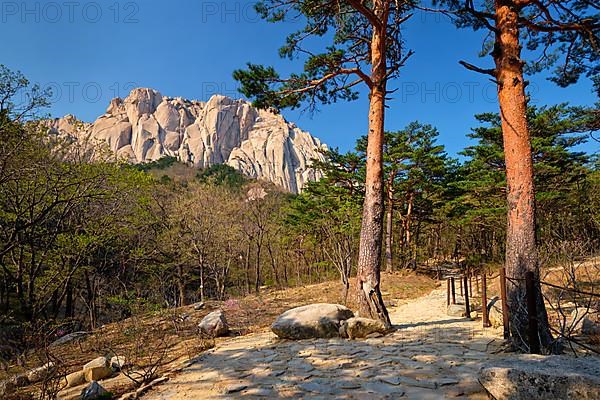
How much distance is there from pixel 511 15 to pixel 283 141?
327 feet

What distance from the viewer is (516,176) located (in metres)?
4.40

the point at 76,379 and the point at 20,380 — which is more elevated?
the point at 76,379

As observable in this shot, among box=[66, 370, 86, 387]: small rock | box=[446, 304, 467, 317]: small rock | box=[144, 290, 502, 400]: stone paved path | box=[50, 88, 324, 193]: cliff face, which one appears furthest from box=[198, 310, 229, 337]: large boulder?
box=[50, 88, 324, 193]: cliff face

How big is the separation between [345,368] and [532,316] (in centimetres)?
210

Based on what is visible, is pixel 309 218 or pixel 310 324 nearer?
pixel 310 324

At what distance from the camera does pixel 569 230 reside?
726 inches

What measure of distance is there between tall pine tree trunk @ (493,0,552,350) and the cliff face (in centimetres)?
8699

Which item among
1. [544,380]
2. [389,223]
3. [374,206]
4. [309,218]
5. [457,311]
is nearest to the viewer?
[544,380]

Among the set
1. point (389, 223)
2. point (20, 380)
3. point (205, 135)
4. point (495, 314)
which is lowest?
point (20, 380)

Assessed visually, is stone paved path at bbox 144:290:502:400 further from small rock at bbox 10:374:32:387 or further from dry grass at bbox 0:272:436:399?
small rock at bbox 10:374:32:387

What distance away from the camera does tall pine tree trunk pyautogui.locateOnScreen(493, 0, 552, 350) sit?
3977 mm

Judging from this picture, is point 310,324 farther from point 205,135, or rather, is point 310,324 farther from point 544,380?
point 205,135

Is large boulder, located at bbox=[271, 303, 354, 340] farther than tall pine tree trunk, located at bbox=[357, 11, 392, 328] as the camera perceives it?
No

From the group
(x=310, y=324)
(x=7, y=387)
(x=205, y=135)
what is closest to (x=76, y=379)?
(x=7, y=387)
